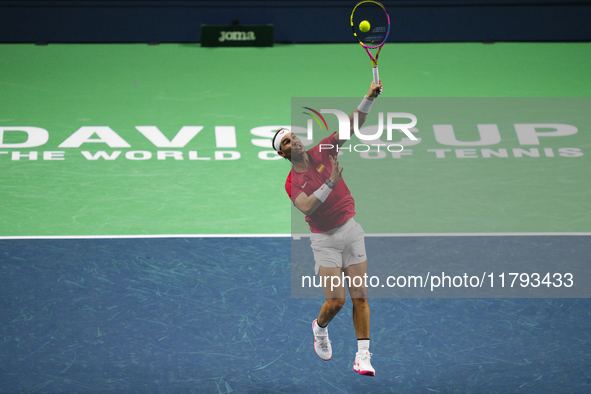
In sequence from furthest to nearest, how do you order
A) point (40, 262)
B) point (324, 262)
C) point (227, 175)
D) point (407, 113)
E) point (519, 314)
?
point (407, 113)
point (227, 175)
point (40, 262)
point (519, 314)
point (324, 262)

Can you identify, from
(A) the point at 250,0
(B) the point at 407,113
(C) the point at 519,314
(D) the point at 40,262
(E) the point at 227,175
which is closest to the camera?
(C) the point at 519,314

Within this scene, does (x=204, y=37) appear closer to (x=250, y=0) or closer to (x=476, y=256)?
(x=250, y=0)

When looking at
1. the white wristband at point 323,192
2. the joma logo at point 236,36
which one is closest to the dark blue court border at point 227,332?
the white wristband at point 323,192

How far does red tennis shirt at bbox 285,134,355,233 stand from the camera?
221 inches

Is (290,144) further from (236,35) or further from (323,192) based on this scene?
(236,35)

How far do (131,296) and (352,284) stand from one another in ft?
11.9

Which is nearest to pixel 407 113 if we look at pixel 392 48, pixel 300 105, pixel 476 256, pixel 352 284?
pixel 300 105

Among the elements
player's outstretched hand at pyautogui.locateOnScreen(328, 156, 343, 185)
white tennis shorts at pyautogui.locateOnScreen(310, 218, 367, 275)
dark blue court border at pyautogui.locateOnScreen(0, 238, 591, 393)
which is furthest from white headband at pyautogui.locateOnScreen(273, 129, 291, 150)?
dark blue court border at pyautogui.locateOnScreen(0, 238, 591, 393)

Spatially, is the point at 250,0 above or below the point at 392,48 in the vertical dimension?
above

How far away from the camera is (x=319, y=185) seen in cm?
564

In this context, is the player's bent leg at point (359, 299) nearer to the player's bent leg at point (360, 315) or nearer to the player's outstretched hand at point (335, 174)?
the player's bent leg at point (360, 315)

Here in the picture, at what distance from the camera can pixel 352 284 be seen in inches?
227

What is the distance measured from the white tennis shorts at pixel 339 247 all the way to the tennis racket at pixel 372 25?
1.40 meters

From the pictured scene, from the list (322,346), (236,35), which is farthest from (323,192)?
(236,35)
